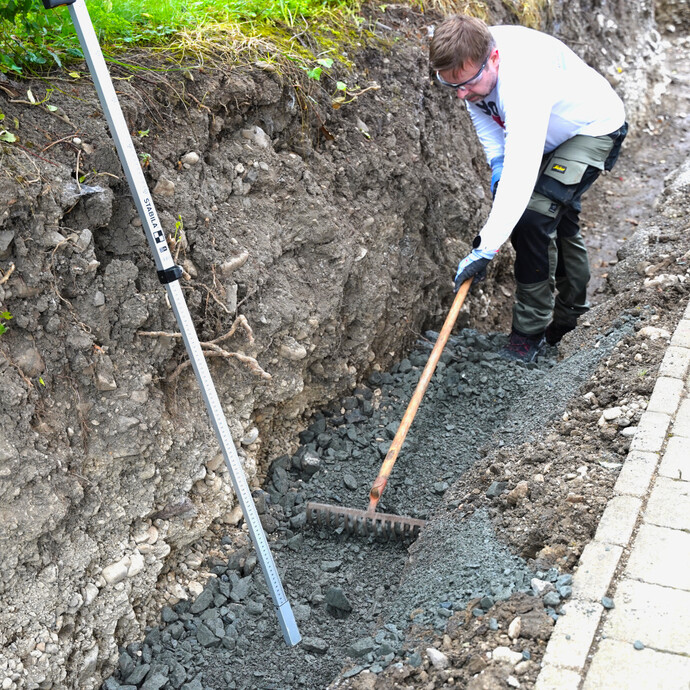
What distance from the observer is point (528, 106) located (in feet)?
12.0

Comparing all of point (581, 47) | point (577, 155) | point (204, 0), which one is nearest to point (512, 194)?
point (577, 155)

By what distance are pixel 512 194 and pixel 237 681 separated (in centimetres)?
256

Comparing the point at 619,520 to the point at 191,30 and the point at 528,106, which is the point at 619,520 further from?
the point at 191,30

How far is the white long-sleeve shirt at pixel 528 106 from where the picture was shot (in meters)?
3.66

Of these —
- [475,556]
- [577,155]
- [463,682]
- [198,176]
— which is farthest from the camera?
[577,155]

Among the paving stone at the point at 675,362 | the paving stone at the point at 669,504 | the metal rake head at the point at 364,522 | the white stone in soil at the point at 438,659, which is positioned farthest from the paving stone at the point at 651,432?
the white stone in soil at the point at 438,659

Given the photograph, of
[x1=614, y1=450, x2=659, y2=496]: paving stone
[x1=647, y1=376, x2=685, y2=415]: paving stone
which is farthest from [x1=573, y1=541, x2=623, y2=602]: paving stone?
[x1=647, y1=376, x2=685, y2=415]: paving stone

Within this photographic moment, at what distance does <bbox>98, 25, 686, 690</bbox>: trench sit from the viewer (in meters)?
2.75

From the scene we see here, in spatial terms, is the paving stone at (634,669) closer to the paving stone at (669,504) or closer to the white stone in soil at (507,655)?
the white stone in soil at (507,655)

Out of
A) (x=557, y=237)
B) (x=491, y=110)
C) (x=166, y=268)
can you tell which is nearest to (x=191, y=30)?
(x=491, y=110)

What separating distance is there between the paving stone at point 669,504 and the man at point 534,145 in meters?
1.50

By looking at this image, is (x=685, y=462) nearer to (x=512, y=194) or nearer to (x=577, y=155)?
(x=512, y=194)

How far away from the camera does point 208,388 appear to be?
9.43 feet

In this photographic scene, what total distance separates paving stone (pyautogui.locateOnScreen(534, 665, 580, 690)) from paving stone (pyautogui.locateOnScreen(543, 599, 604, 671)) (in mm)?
18
